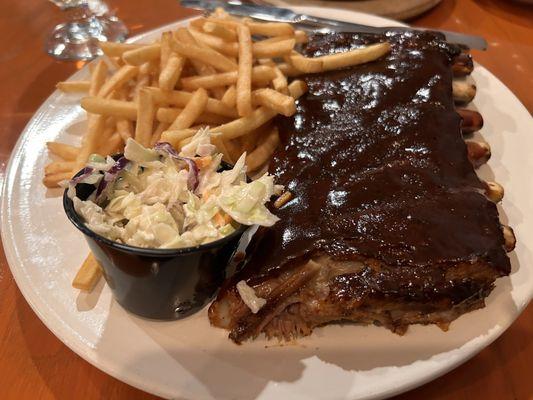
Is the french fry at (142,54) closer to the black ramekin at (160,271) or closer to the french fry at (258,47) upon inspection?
the french fry at (258,47)

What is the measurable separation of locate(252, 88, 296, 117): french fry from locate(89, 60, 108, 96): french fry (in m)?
0.84

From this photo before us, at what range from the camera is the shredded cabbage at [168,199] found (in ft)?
5.44

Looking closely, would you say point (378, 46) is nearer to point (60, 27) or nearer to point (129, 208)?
point (129, 208)

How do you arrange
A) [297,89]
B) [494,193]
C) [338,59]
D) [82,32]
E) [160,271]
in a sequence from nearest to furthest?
1. [160,271]
2. [494,193]
3. [297,89]
4. [338,59]
5. [82,32]

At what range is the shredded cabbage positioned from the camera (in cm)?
166

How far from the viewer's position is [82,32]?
387cm

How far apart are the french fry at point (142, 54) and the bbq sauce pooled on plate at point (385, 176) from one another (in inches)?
27.9

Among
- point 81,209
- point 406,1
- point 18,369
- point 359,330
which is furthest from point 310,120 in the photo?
point 406,1

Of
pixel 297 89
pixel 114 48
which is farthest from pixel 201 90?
pixel 114 48

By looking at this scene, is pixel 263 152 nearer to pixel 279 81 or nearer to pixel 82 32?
pixel 279 81

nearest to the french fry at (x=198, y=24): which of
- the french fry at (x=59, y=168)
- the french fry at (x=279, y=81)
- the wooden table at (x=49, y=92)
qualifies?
the french fry at (x=279, y=81)

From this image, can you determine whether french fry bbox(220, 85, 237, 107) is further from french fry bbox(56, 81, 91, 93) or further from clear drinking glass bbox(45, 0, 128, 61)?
clear drinking glass bbox(45, 0, 128, 61)

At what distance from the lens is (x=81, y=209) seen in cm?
169

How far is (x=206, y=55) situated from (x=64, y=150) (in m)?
0.83
